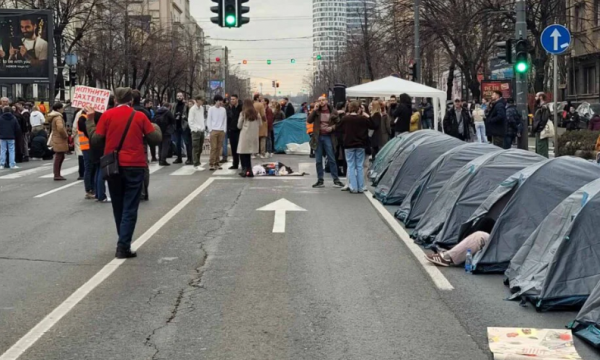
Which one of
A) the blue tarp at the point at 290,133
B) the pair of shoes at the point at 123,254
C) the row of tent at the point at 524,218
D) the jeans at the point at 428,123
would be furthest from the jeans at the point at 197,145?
the pair of shoes at the point at 123,254

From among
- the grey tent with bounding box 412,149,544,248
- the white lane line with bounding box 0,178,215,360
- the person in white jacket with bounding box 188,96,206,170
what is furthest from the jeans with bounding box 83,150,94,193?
the grey tent with bounding box 412,149,544,248

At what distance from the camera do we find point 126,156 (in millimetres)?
9719

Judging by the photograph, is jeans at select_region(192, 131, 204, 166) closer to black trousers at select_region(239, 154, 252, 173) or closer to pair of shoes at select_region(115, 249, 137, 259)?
black trousers at select_region(239, 154, 252, 173)

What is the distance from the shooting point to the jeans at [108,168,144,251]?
31.8ft

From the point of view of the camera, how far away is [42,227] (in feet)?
40.7

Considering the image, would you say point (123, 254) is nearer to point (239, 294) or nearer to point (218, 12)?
point (239, 294)

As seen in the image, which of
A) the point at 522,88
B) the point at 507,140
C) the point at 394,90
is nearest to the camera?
the point at 522,88

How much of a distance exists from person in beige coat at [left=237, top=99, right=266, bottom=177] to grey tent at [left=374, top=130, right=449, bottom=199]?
394cm

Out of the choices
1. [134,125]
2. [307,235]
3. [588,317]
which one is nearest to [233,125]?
[307,235]

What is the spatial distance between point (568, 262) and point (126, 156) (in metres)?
4.87

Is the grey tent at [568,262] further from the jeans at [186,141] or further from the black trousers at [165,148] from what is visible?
the jeans at [186,141]

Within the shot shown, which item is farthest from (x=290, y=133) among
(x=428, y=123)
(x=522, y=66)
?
(x=522, y=66)

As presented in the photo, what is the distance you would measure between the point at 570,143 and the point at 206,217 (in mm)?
13750

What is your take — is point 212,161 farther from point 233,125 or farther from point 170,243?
point 170,243
